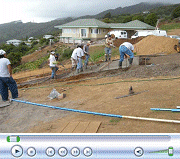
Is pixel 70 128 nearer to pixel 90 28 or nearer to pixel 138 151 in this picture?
pixel 138 151

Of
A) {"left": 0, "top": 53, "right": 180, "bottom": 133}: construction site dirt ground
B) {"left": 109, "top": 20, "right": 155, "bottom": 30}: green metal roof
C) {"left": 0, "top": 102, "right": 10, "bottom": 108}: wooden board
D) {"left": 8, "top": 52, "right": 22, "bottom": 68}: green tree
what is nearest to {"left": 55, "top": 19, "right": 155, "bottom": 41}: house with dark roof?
{"left": 109, "top": 20, "right": 155, "bottom": 30}: green metal roof

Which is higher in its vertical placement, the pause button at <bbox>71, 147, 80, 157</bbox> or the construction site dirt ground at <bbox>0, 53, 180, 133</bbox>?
the pause button at <bbox>71, 147, 80, 157</bbox>

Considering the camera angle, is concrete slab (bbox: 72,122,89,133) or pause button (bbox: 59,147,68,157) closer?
pause button (bbox: 59,147,68,157)

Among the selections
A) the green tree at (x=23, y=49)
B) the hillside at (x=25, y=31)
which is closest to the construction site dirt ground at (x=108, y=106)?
the green tree at (x=23, y=49)

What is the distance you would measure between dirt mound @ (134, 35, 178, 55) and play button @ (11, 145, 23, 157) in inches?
604

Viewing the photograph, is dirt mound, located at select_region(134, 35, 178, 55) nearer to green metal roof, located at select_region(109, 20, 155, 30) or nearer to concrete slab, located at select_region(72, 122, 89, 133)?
concrete slab, located at select_region(72, 122, 89, 133)

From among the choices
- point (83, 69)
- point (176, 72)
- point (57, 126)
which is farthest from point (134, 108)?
point (83, 69)

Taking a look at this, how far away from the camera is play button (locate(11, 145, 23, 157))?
1.71 metres

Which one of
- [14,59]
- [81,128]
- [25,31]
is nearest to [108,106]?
[81,128]

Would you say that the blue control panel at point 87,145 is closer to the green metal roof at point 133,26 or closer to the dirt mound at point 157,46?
the dirt mound at point 157,46

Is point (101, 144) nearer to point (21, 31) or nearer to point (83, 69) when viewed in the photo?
point (83, 69)

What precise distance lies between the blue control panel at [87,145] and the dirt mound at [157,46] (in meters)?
15.0

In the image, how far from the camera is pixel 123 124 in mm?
4133

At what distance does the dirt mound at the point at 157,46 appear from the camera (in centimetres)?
1650
